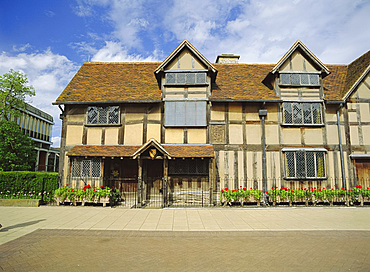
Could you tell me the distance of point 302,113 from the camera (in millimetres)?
14469

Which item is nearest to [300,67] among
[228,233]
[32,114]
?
[228,233]

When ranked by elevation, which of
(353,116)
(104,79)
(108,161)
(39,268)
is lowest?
(39,268)

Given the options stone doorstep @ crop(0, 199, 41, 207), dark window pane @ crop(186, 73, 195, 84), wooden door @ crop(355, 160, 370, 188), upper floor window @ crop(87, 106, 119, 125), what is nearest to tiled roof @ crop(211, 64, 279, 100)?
dark window pane @ crop(186, 73, 195, 84)

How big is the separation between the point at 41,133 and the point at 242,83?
44.7m

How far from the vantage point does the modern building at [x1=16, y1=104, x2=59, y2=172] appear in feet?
138

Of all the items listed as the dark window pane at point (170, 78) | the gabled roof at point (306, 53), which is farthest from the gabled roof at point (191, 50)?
the gabled roof at point (306, 53)

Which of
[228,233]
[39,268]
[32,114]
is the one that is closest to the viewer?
[39,268]

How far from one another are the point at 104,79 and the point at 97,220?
10597 millimetres

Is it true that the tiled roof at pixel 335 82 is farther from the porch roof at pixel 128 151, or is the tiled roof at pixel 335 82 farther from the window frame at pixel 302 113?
the porch roof at pixel 128 151

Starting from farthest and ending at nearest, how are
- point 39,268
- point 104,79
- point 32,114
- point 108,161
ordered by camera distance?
point 32,114
point 104,79
point 108,161
point 39,268

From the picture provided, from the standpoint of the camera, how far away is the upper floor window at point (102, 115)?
14664mm

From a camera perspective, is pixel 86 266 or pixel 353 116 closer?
pixel 86 266

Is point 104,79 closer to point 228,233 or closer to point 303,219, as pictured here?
point 228,233

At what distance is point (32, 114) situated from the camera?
141 feet
